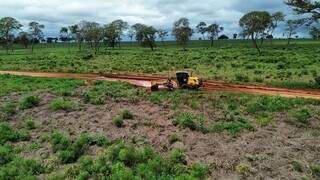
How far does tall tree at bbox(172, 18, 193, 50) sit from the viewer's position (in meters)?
135

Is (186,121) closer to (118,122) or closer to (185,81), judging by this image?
(118,122)

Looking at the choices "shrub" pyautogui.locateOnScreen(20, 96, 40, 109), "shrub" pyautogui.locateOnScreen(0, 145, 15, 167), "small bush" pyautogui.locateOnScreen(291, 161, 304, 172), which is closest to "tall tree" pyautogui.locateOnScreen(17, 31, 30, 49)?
"shrub" pyautogui.locateOnScreen(20, 96, 40, 109)

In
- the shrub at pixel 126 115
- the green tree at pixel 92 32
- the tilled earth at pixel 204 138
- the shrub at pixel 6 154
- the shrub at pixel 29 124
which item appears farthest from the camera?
the green tree at pixel 92 32

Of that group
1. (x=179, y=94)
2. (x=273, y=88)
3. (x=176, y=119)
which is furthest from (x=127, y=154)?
(x=273, y=88)

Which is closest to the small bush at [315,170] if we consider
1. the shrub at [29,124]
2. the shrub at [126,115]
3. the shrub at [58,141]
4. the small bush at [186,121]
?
the small bush at [186,121]

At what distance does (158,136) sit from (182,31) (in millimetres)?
116811

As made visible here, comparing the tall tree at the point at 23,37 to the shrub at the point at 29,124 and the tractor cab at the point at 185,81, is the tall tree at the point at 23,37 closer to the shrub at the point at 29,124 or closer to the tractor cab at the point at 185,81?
the tractor cab at the point at 185,81

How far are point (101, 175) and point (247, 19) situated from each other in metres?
97.4

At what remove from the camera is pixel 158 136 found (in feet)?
66.7

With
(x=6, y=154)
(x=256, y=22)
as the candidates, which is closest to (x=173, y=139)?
(x=6, y=154)

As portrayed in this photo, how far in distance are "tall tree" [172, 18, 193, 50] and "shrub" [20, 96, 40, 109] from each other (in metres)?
109

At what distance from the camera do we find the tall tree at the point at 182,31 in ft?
442

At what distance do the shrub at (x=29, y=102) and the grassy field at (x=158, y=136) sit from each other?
0.18 ft

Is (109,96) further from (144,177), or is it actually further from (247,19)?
(247,19)
